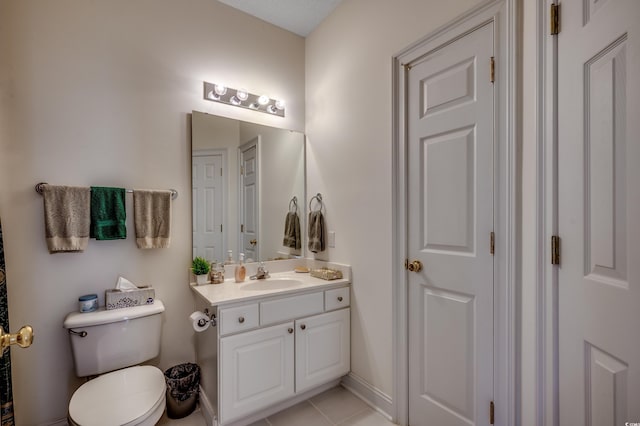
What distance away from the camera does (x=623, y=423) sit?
869 millimetres

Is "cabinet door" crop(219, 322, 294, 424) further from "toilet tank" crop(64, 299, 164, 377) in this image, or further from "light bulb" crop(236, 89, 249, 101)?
"light bulb" crop(236, 89, 249, 101)

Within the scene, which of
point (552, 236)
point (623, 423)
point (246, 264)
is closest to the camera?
point (623, 423)

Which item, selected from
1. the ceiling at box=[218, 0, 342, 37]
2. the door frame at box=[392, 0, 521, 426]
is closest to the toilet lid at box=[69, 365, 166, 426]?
the door frame at box=[392, 0, 521, 426]

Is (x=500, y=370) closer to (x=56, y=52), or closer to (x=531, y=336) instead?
(x=531, y=336)

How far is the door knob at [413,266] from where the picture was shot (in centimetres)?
172

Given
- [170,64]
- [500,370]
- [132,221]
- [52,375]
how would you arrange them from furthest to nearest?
[170,64] → [132,221] → [52,375] → [500,370]

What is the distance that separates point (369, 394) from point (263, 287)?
40.0 inches

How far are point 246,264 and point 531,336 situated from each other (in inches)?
70.5

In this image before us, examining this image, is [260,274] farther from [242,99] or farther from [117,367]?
[242,99]

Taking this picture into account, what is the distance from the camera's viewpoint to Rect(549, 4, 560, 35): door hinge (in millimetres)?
1104

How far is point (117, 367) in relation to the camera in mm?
1664

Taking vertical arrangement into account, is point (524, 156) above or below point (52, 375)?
above

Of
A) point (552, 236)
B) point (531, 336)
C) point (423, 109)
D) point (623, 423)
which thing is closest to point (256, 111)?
point (423, 109)

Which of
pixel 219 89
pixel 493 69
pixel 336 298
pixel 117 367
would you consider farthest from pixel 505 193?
pixel 117 367
